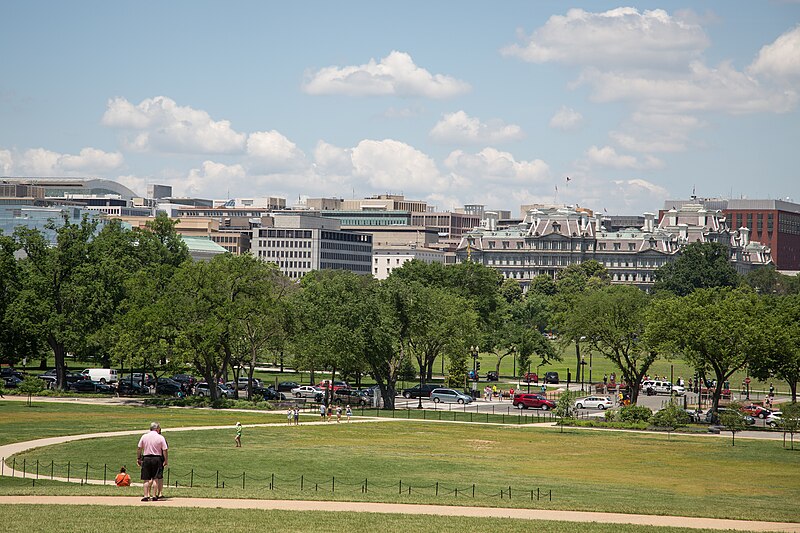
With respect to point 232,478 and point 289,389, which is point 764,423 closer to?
point 289,389

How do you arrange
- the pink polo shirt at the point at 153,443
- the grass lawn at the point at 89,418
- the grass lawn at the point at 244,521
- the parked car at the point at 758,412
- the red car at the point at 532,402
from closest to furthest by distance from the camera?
the grass lawn at the point at 244,521, the pink polo shirt at the point at 153,443, the grass lawn at the point at 89,418, the parked car at the point at 758,412, the red car at the point at 532,402

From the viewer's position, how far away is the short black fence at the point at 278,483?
49281 mm

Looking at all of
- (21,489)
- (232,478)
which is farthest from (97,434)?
(21,489)

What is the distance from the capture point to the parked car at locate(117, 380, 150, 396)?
10694 cm

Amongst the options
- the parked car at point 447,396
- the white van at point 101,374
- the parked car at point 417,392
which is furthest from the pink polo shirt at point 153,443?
the white van at point 101,374

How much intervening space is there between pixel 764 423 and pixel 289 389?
46.0m

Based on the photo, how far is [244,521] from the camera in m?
37.4

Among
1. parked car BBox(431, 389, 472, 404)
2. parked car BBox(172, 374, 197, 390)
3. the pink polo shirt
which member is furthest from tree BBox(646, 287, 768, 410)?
the pink polo shirt

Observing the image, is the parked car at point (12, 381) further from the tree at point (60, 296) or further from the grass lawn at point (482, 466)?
the grass lawn at point (482, 466)

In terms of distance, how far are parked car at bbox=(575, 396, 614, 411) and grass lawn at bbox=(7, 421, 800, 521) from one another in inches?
913

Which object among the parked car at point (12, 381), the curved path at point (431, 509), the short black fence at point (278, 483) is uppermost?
the parked car at point (12, 381)

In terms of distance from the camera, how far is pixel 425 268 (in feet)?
487

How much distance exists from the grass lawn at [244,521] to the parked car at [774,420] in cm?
5184

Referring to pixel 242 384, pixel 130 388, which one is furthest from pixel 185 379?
pixel 130 388
